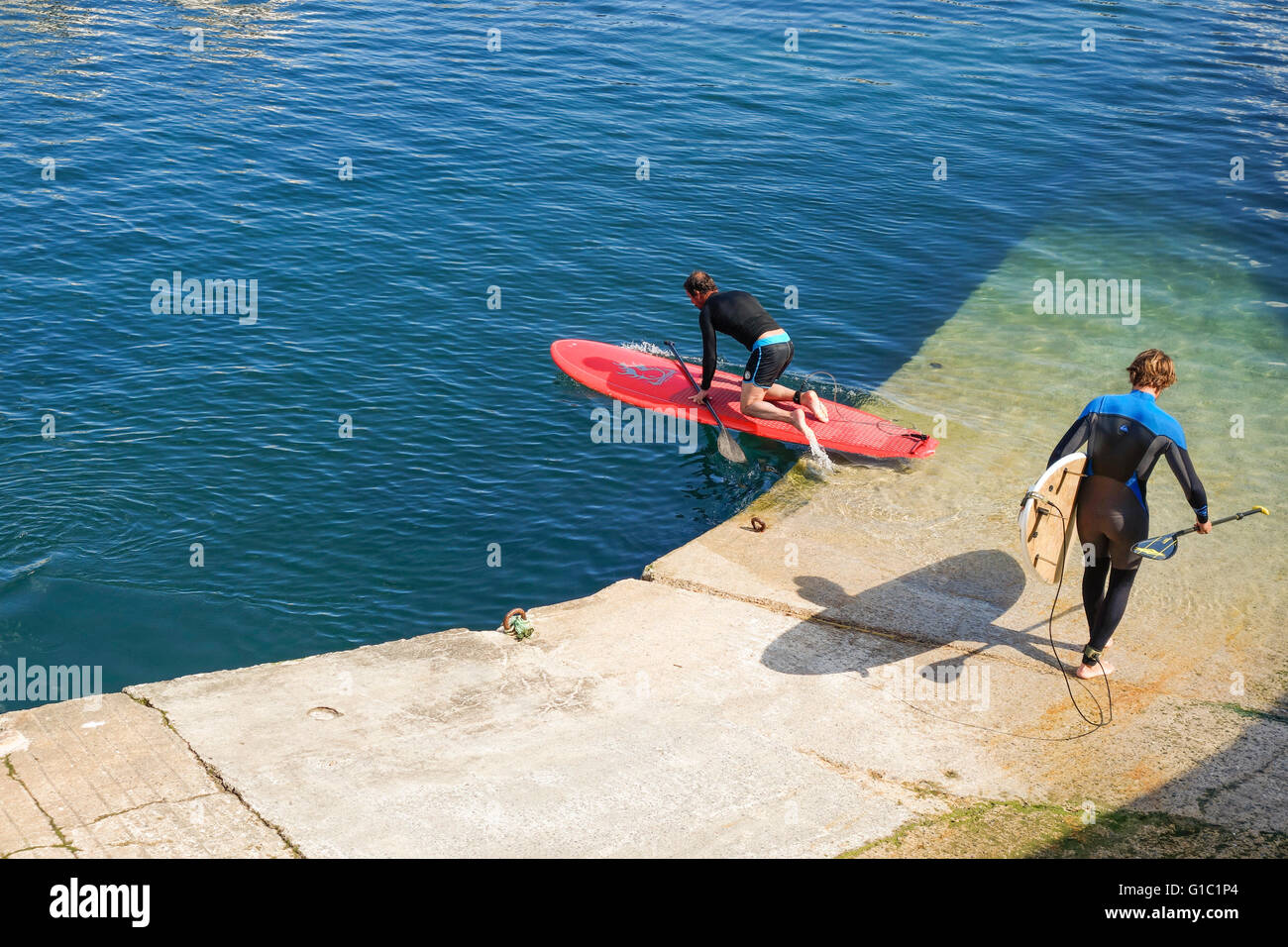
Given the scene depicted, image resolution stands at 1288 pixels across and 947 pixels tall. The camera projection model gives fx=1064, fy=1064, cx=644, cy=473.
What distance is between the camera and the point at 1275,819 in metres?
5.95

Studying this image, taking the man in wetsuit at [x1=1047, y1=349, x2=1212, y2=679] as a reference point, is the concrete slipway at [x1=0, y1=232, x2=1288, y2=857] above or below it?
below

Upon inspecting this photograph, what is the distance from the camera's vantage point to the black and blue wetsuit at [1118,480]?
22.7ft

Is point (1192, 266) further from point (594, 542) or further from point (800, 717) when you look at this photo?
point (800, 717)

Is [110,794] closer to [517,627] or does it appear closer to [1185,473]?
[517,627]

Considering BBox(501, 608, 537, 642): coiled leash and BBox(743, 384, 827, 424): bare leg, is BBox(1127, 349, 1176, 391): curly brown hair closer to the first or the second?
BBox(501, 608, 537, 642): coiled leash

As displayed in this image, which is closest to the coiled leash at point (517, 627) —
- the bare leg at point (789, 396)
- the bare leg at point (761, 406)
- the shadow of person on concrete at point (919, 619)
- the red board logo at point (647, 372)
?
the shadow of person on concrete at point (919, 619)

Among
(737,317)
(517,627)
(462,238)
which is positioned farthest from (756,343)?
(462,238)

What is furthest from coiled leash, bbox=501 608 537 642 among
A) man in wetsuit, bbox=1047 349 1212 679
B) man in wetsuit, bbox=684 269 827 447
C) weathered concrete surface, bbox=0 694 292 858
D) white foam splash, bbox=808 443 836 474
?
man in wetsuit, bbox=684 269 827 447

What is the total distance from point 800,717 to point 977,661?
5.18 ft

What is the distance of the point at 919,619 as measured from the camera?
27.2 ft

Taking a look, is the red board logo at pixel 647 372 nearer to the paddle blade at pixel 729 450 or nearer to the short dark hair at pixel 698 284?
the paddle blade at pixel 729 450

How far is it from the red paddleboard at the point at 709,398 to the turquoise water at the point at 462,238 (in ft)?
1.15

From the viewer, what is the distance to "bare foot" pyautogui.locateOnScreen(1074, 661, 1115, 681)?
7484mm

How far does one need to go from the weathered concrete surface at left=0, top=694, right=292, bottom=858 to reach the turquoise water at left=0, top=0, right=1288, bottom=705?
2319 millimetres
